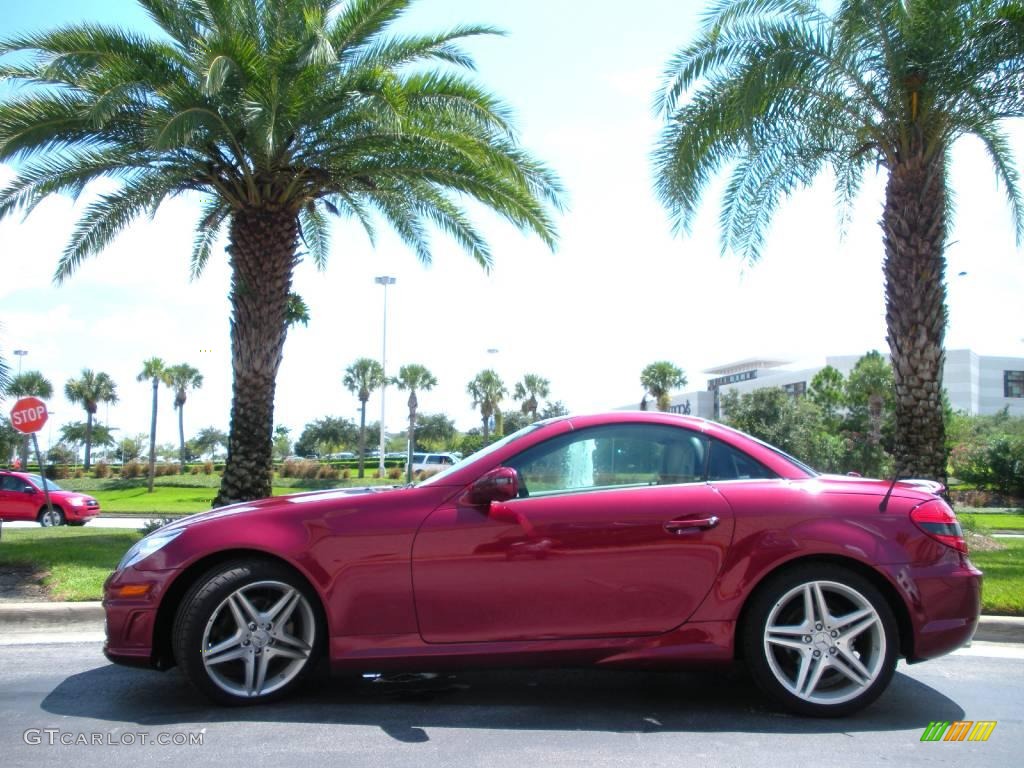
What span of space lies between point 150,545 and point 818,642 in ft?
10.7

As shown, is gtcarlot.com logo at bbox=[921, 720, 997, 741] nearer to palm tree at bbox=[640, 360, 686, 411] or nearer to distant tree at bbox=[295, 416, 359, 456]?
palm tree at bbox=[640, 360, 686, 411]

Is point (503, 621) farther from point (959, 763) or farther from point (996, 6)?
point (996, 6)

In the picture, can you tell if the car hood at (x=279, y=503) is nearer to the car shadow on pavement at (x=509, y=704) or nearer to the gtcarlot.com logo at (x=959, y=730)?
the car shadow on pavement at (x=509, y=704)

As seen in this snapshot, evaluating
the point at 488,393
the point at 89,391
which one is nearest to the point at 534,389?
the point at 488,393

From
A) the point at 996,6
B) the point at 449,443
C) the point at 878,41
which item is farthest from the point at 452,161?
the point at 449,443

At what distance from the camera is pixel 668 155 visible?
11695 millimetres

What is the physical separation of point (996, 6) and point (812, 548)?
893 centimetres

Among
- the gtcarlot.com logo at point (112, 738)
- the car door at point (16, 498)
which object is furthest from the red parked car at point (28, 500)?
the gtcarlot.com logo at point (112, 738)

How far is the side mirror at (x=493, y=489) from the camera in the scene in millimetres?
4121

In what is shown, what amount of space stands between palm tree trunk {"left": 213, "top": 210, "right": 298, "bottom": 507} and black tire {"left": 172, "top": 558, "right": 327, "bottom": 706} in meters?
7.36

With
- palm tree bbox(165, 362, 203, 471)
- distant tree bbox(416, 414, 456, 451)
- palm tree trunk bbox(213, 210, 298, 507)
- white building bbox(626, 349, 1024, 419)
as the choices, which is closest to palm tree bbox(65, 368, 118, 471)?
palm tree bbox(165, 362, 203, 471)

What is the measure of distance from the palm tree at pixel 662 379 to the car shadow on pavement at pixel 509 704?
148ft

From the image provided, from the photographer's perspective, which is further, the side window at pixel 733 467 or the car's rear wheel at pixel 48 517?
the car's rear wheel at pixel 48 517

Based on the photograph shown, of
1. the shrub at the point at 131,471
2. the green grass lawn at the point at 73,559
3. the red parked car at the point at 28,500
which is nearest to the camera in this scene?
the green grass lawn at the point at 73,559
